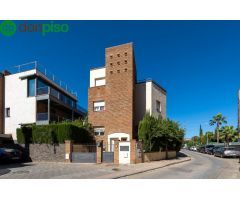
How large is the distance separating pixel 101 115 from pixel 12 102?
30.8ft

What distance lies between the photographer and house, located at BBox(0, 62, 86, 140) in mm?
27312

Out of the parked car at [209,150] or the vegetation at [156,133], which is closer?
the vegetation at [156,133]

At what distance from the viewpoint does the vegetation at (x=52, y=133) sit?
71.1 ft

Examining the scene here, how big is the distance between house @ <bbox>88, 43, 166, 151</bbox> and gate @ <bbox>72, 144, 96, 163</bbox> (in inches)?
241

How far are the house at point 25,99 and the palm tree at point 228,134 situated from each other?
156ft

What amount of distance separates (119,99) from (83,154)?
916 centimetres

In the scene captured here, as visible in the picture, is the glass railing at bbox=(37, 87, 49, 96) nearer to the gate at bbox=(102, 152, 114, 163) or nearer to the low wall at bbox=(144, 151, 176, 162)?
the gate at bbox=(102, 152, 114, 163)

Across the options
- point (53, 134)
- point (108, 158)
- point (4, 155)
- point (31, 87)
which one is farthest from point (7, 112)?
point (108, 158)

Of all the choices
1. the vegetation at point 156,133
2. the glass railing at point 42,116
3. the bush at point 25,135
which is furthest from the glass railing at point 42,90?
the vegetation at point 156,133

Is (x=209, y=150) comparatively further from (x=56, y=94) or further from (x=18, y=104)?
(x=18, y=104)

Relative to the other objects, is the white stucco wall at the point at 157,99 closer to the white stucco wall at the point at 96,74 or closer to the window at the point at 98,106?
the window at the point at 98,106

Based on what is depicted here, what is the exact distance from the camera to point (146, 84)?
30.5 m

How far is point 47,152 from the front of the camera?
71.9ft

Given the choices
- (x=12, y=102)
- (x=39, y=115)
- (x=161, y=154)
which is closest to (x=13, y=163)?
(x=39, y=115)
